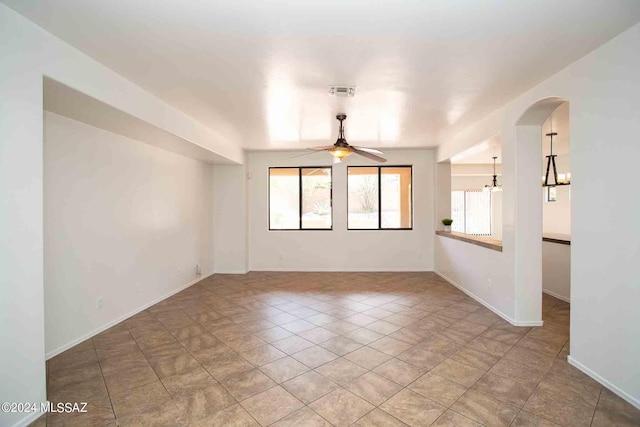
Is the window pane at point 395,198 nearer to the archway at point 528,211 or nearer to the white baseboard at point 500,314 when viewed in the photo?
the white baseboard at point 500,314

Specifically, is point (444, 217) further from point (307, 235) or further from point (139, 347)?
point (139, 347)

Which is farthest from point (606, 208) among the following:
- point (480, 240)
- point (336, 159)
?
point (336, 159)

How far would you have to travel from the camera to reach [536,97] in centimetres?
314

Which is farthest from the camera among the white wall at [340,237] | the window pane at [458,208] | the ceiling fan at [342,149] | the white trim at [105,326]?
the window pane at [458,208]

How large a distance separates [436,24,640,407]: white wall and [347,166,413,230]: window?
401cm

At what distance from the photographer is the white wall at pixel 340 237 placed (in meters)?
6.66

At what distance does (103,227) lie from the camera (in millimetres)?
3561

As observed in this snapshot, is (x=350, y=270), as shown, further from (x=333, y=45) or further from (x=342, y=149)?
(x=333, y=45)

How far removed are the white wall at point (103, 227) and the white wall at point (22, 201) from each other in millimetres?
1040

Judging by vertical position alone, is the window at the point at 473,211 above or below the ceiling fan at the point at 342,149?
below

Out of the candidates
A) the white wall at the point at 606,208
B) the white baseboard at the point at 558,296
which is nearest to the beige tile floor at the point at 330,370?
the white baseboard at the point at 558,296

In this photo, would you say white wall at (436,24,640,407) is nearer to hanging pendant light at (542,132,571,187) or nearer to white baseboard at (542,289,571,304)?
white baseboard at (542,289,571,304)

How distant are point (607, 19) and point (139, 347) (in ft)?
15.7

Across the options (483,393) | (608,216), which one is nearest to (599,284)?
(608,216)
